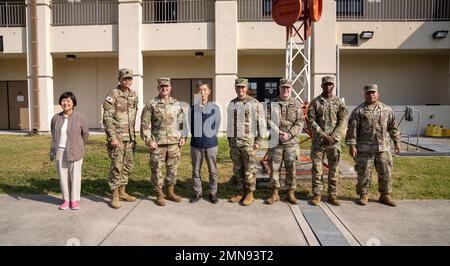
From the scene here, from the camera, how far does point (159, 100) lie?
17.5 ft

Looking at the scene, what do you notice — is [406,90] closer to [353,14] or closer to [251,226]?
[353,14]

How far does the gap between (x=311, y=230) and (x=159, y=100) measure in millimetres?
2813

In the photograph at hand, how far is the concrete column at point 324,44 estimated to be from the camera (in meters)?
13.5

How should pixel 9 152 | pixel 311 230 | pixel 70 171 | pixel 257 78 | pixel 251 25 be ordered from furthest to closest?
pixel 257 78, pixel 251 25, pixel 9 152, pixel 70 171, pixel 311 230

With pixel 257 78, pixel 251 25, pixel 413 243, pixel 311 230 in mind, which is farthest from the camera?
pixel 257 78

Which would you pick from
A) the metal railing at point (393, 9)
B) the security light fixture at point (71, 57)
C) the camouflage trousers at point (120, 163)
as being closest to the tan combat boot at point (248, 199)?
the camouflage trousers at point (120, 163)

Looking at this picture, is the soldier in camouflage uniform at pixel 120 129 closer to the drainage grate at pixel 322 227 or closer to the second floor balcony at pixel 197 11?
the drainage grate at pixel 322 227

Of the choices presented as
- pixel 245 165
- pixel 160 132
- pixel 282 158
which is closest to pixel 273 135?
pixel 282 158

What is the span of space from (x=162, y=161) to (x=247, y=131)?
1.35 metres

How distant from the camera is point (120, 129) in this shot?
5281 mm

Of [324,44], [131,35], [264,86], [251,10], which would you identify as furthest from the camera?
[264,86]

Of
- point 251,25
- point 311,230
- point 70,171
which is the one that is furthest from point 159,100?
point 251,25

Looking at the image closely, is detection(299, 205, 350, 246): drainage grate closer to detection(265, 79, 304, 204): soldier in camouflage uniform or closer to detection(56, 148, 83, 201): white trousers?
detection(265, 79, 304, 204): soldier in camouflage uniform

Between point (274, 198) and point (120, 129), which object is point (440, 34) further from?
point (120, 129)
